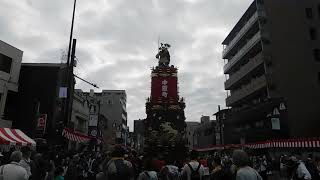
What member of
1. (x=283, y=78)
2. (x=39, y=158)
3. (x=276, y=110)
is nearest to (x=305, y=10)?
(x=283, y=78)

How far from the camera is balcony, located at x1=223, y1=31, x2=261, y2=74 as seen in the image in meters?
44.7

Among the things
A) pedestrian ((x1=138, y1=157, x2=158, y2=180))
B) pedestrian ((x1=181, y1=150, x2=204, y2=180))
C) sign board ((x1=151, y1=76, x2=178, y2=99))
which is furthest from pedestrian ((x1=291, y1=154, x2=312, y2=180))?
sign board ((x1=151, y1=76, x2=178, y2=99))

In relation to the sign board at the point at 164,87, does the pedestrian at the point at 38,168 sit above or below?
below

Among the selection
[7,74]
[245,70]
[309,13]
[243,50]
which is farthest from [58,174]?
[243,50]

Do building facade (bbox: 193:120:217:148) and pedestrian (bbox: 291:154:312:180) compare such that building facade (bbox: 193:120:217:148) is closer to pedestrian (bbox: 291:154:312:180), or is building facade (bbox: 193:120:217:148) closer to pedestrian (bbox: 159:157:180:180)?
pedestrian (bbox: 291:154:312:180)

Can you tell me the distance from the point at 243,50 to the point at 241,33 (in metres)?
3.09

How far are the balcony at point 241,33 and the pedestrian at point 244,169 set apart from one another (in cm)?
4299

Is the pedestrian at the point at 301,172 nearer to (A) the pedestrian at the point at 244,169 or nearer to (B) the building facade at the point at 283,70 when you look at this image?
(A) the pedestrian at the point at 244,169

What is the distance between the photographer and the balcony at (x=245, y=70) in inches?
1741

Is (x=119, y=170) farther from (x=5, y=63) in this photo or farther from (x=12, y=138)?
(x=5, y=63)

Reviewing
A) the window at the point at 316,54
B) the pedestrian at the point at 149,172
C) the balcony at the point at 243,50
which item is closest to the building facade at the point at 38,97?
the pedestrian at the point at 149,172

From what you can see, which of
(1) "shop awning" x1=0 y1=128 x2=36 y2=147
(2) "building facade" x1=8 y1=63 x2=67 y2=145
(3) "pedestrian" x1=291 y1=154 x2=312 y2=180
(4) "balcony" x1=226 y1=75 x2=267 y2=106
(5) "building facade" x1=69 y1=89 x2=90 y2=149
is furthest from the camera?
(4) "balcony" x1=226 y1=75 x2=267 y2=106

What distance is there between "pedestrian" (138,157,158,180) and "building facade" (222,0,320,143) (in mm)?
30116

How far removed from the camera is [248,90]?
48.2 meters
